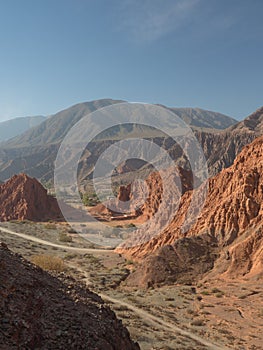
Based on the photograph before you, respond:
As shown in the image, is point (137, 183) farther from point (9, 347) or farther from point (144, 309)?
point (9, 347)

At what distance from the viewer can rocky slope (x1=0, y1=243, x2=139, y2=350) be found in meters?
8.30

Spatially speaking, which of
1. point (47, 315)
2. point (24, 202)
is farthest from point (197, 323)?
point (24, 202)

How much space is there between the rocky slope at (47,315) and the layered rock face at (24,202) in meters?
62.9

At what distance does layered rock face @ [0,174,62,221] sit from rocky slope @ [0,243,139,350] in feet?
206

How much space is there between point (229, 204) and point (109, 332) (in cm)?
2690

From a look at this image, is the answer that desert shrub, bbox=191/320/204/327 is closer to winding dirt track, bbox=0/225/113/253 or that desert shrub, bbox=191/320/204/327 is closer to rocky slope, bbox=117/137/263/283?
rocky slope, bbox=117/137/263/283

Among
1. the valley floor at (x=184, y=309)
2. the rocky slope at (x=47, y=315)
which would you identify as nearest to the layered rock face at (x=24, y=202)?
the valley floor at (x=184, y=309)

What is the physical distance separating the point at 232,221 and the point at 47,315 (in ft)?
88.4

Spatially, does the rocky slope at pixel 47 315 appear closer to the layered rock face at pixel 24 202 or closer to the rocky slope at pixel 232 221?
the rocky slope at pixel 232 221

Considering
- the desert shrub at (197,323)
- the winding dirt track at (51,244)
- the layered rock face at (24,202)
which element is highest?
the layered rock face at (24,202)

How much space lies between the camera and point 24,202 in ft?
238

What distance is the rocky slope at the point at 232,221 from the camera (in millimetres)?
29109

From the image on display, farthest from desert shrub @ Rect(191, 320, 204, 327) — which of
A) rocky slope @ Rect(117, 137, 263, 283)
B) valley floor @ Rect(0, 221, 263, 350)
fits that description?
rocky slope @ Rect(117, 137, 263, 283)

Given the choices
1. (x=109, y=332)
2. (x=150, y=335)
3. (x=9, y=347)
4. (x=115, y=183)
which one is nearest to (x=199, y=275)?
(x=150, y=335)
